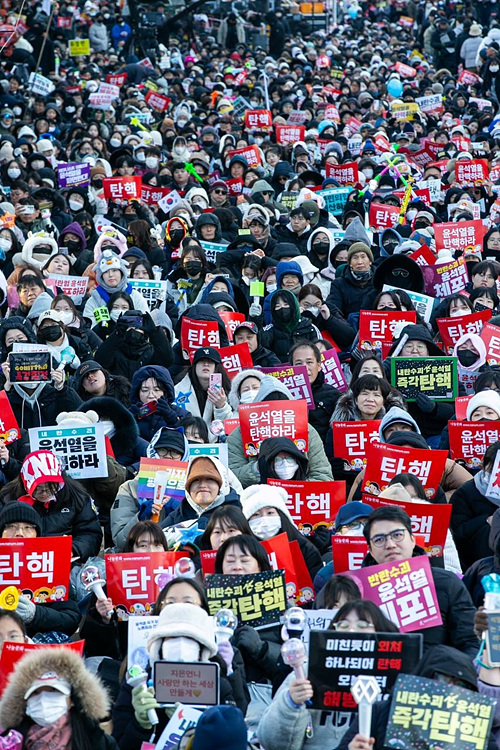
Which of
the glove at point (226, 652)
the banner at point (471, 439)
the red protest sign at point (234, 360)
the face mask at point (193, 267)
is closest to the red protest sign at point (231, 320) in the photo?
the red protest sign at point (234, 360)

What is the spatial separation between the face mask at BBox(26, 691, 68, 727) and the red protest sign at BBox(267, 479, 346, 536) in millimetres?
2800

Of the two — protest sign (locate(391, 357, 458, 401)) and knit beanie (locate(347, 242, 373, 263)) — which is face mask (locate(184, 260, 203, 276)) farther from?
protest sign (locate(391, 357, 458, 401))

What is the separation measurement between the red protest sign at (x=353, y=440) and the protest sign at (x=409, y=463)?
83cm

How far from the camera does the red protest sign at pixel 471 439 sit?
27.8ft

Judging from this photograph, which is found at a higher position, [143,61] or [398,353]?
[143,61]

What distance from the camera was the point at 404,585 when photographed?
237 inches

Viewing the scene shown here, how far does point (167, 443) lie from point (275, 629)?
2.33 metres

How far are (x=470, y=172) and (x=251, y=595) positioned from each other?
12492 millimetres

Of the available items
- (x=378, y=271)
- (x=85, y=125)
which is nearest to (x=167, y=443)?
(x=378, y=271)

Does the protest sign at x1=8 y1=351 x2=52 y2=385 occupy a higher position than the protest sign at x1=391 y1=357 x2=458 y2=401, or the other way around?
the protest sign at x1=8 y1=351 x2=52 y2=385

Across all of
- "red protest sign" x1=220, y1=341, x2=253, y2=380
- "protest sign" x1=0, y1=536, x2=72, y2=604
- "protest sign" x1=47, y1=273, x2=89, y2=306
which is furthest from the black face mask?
"protest sign" x1=0, y1=536, x2=72, y2=604

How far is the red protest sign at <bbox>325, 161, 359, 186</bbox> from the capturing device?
59.3 ft

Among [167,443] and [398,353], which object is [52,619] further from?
[398,353]

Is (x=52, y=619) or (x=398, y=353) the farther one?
Answer: (x=398, y=353)
